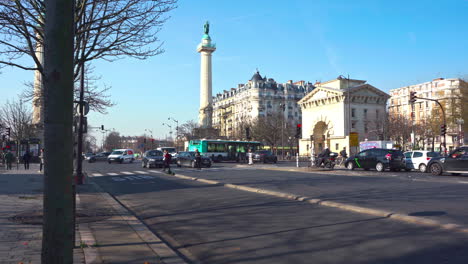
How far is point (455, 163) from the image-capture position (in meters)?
22.0

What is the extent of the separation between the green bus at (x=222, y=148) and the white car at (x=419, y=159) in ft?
85.5

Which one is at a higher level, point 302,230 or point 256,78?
point 256,78

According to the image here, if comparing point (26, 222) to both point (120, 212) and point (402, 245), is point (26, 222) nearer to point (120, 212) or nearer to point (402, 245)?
point (120, 212)

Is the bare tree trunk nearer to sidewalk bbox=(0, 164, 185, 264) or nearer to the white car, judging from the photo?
sidewalk bbox=(0, 164, 185, 264)

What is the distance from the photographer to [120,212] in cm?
1035

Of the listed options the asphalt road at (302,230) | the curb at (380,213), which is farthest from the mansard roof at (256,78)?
the asphalt road at (302,230)

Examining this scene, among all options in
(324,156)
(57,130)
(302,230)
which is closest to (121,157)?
(324,156)

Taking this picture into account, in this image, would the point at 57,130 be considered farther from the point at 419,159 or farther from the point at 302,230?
the point at 419,159

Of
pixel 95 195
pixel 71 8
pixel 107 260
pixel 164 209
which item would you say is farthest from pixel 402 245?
pixel 95 195

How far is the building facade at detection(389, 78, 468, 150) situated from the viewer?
48.1 meters

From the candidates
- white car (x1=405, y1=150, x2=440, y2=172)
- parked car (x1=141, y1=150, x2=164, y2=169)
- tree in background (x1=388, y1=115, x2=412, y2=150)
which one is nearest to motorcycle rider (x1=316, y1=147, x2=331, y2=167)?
white car (x1=405, y1=150, x2=440, y2=172)

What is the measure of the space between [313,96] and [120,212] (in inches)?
3097

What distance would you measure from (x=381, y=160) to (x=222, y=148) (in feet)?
94.3

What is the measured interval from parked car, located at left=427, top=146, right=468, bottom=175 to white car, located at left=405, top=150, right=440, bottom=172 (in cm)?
398
